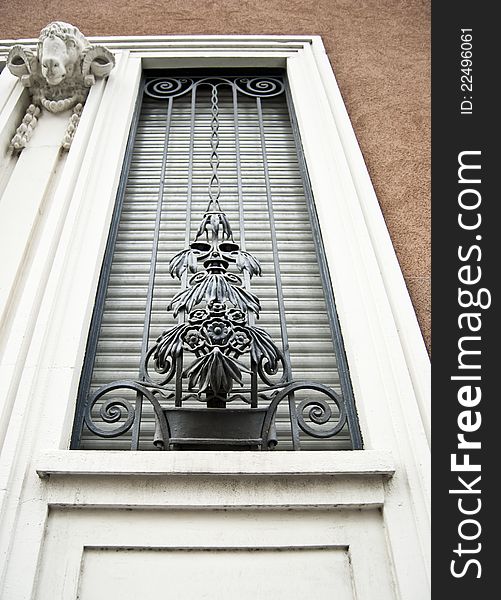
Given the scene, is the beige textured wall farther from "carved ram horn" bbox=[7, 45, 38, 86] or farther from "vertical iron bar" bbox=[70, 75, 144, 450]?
"vertical iron bar" bbox=[70, 75, 144, 450]

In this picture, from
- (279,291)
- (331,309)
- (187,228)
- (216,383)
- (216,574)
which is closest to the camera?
(216,574)

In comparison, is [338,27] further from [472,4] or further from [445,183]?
[445,183]

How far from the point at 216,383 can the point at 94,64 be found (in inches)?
106

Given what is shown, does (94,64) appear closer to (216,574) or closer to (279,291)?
(279,291)

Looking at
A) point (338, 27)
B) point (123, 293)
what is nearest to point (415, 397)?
point (123, 293)

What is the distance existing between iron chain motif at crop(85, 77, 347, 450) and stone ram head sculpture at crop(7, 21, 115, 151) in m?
1.79

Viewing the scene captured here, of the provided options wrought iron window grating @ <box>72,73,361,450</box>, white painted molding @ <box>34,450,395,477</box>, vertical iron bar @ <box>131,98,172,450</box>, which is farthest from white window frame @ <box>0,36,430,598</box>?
vertical iron bar @ <box>131,98,172,450</box>

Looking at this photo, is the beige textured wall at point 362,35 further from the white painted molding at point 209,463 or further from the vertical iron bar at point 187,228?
the white painted molding at point 209,463

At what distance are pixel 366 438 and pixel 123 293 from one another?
1.45m

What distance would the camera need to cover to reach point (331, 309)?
3.28m

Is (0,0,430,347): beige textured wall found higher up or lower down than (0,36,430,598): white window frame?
higher up

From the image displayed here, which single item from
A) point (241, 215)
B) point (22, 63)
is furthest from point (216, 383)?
point (22, 63)

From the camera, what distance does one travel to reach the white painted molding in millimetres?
2383

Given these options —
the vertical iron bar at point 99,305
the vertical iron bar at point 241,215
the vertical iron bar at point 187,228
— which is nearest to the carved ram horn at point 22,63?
the vertical iron bar at point 99,305
